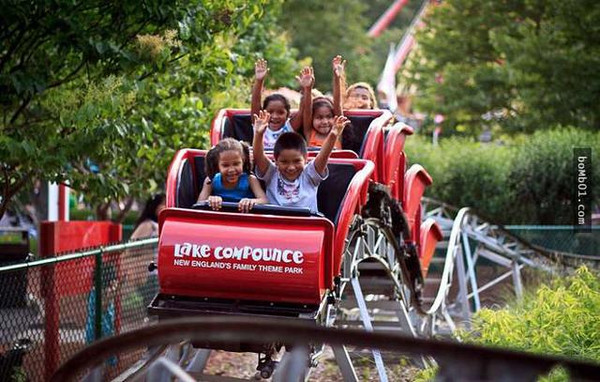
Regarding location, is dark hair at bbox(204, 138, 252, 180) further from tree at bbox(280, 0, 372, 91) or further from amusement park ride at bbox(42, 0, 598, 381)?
tree at bbox(280, 0, 372, 91)

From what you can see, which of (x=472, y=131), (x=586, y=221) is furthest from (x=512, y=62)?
(x=586, y=221)

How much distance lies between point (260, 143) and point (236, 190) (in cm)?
42

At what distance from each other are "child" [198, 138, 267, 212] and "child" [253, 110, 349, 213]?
103mm

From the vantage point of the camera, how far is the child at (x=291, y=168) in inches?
263

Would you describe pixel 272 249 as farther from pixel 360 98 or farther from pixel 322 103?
pixel 360 98

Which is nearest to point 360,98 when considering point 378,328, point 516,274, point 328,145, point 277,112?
point 277,112

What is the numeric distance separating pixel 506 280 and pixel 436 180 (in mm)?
4423

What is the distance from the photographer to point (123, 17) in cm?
711

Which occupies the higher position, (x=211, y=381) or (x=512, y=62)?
(x=512, y=62)

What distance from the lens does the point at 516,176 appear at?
59.4 feet

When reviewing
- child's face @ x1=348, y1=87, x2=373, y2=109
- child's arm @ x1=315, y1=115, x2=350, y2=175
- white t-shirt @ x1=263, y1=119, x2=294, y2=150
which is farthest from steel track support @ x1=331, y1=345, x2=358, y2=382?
child's face @ x1=348, y1=87, x2=373, y2=109

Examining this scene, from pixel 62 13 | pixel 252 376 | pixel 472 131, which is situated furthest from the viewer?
pixel 472 131

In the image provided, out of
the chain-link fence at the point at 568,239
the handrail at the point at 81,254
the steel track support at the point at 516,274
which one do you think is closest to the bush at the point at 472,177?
the chain-link fence at the point at 568,239

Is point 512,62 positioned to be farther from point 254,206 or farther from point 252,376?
point 254,206
